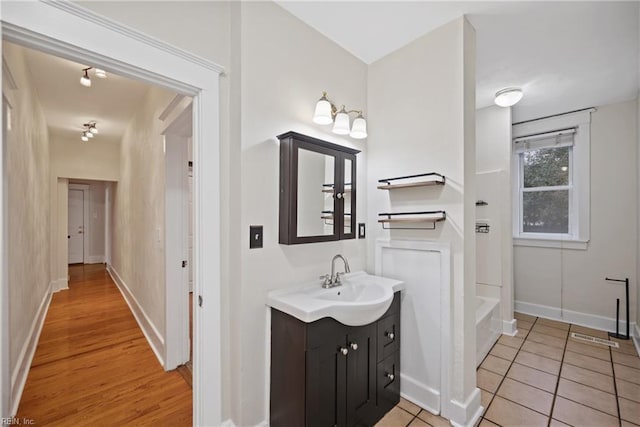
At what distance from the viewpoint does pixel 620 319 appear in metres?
3.10

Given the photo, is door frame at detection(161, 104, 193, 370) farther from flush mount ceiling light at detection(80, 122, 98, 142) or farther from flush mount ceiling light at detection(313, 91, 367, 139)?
flush mount ceiling light at detection(80, 122, 98, 142)

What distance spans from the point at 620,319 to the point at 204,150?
4.49 metres

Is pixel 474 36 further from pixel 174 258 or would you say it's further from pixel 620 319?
pixel 620 319

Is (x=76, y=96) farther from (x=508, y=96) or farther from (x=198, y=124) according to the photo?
(x=508, y=96)

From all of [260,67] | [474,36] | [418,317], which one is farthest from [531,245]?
[260,67]

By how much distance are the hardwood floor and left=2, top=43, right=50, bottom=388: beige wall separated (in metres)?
0.30

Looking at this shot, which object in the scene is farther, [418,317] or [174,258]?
[174,258]

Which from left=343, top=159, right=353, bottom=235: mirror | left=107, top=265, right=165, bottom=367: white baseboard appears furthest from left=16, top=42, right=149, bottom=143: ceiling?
left=107, top=265, right=165, bottom=367: white baseboard

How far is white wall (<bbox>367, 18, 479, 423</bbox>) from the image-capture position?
183 centimetres

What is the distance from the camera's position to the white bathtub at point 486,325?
8.34ft

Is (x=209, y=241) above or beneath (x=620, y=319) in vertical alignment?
above

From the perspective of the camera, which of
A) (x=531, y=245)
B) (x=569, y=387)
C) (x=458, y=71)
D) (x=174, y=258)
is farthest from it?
(x=531, y=245)

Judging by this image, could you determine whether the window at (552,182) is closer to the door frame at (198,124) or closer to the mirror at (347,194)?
the mirror at (347,194)

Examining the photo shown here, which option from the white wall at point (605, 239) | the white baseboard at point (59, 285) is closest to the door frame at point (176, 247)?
the white baseboard at point (59, 285)
